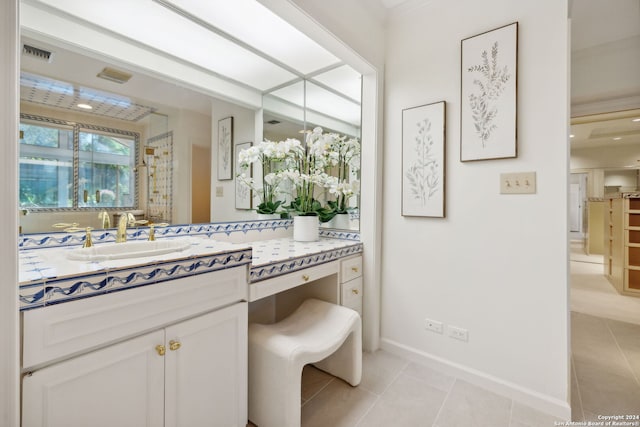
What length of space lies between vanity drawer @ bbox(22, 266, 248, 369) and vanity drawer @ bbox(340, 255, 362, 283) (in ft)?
2.95

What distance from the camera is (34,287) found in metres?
0.75

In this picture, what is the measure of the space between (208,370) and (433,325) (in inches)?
56.7

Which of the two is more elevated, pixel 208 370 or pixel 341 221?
pixel 341 221

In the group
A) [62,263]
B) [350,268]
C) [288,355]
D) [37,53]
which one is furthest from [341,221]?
[37,53]

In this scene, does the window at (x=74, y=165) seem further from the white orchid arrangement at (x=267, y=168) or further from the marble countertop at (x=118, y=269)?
the white orchid arrangement at (x=267, y=168)

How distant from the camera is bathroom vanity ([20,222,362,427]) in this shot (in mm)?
784

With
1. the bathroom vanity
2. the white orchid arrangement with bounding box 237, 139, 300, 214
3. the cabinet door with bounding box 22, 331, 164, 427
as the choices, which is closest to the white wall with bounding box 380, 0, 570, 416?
the white orchid arrangement with bounding box 237, 139, 300, 214

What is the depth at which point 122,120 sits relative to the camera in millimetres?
1466

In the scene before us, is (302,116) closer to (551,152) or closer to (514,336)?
(551,152)

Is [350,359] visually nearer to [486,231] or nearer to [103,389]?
[486,231]

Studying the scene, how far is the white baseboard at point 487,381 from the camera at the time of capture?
4.94ft

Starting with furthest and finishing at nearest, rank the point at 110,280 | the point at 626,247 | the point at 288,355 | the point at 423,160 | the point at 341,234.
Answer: the point at 626,247 < the point at 341,234 < the point at 423,160 < the point at 288,355 < the point at 110,280

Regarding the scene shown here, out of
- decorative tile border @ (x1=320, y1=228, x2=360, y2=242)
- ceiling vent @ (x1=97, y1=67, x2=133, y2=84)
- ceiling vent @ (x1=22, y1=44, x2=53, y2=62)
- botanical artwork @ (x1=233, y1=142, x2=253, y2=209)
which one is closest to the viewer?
ceiling vent @ (x1=22, y1=44, x2=53, y2=62)

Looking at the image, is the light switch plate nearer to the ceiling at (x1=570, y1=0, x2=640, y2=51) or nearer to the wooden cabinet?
the ceiling at (x1=570, y1=0, x2=640, y2=51)
